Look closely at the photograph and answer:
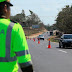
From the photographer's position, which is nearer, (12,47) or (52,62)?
(12,47)

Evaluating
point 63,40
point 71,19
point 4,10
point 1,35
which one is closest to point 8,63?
point 1,35

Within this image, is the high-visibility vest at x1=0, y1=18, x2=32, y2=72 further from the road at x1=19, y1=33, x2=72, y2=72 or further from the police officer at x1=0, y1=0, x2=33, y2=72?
the road at x1=19, y1=33, x2=72, y2=72

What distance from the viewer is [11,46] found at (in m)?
2.82

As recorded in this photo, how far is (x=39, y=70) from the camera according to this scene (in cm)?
1083

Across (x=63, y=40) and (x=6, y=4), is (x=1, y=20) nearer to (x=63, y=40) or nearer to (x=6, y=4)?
(x=6, y=4)

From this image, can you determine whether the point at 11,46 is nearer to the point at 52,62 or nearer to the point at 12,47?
the point at 12,47

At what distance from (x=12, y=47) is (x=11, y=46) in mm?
17

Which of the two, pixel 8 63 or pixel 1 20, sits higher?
pixel 1 20

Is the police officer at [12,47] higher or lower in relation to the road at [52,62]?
higher

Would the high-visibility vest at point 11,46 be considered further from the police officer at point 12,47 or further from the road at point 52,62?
the road at point 52,62

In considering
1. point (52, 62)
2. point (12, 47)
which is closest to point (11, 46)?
point (12, 47)

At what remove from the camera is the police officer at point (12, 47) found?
2768 mm

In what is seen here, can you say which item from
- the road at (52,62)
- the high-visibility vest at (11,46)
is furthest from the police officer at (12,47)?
the road at (52,62)

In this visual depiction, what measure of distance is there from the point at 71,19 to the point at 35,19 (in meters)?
104
